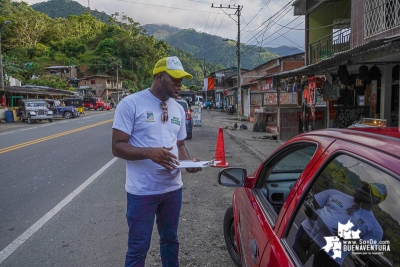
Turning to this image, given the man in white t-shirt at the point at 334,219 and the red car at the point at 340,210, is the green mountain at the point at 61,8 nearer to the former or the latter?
the red car at the point at 340,210

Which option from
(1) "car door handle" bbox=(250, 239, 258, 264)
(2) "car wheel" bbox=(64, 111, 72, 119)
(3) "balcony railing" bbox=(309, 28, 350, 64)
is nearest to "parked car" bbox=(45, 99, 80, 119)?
(2) "car wheel" bbox=(64, 111, 72, 119)

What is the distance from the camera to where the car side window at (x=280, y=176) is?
9.02 ft

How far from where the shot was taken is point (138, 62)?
88.6m

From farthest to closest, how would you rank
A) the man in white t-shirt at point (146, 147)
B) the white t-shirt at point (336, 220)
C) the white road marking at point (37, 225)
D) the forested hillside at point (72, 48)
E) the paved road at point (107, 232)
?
the forested hillside at point (72, 48) → the white road marking at point (37, 225) → the paved road at point (107, 232) → the man in white t-shirt at point (146, 147) → the white t-shirt at point (336, 220)

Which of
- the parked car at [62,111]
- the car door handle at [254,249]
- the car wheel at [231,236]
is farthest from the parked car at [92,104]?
the car door handle at [254,249]

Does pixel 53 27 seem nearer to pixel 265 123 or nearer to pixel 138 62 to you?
pixel 138 62

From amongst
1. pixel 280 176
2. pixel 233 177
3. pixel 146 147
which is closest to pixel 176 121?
pixel 146 147

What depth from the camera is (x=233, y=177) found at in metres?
2.90

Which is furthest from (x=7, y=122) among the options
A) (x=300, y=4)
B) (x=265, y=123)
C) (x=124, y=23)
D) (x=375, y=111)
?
(x=124, y=23)

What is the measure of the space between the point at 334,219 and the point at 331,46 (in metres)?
14.5

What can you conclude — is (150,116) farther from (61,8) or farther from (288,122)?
(61,8)

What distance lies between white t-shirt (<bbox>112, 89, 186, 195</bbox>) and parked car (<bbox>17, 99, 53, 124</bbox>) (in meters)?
27.9

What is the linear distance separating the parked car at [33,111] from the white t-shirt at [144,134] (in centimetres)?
2788

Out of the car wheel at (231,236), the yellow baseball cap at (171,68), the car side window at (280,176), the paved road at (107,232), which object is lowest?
the paved road at (107,232)
